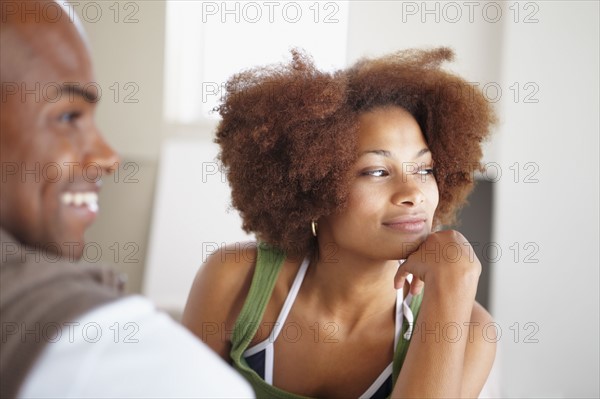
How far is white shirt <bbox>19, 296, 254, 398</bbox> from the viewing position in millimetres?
370

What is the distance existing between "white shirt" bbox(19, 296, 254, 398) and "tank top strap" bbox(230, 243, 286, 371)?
3.47 ft

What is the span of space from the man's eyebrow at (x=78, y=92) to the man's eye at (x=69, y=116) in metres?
0.01

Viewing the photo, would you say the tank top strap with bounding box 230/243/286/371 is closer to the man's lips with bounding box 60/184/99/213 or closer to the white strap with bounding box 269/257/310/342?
the white strap with bounding box 269/257/310/342

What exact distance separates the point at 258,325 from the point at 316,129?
44cm

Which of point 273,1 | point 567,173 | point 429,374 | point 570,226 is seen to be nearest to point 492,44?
point 567,173

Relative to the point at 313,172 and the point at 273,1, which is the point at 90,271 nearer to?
the point at 313,172

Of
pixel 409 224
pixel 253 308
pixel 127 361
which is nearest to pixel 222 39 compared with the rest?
pixel 253 308

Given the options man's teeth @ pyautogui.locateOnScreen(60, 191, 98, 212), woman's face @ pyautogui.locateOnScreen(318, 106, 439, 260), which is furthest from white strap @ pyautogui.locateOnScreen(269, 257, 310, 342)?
man's teeth @ pyautogui.locateOnScreen(60, 191, 98, 212)

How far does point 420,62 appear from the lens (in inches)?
62.1

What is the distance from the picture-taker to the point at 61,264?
1.37ft

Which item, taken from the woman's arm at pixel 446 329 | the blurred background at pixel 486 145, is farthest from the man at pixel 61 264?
the blurred background at pixel 486 145

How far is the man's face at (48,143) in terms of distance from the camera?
0.44 meters

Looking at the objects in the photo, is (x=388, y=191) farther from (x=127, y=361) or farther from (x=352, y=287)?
(x=127, y=361)

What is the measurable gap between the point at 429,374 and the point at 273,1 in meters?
2.82
